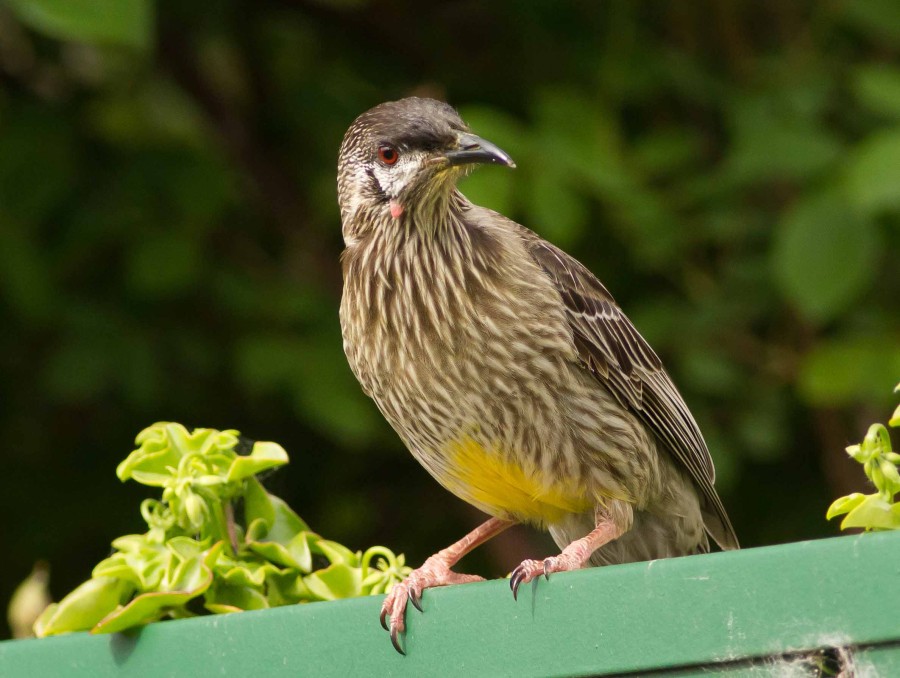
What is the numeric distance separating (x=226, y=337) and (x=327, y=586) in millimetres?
2701

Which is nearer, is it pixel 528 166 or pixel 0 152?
pixel 528 166

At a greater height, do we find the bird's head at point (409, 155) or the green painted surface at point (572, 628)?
the bird's head at point (409, 155)

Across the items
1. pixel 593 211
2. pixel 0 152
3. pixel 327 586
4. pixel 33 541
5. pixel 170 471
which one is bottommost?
pixel 33 541

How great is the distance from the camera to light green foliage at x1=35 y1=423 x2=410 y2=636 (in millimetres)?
2812

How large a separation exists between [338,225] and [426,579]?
291 cm

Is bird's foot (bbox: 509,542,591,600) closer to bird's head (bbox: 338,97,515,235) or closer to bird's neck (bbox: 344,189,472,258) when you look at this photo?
bird's neck (bbox: 344,189,472,258)

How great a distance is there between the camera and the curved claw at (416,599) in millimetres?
2420

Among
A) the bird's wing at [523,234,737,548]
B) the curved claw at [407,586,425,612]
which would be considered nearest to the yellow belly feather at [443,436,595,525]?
the bird's wing at [523,234,737,548]

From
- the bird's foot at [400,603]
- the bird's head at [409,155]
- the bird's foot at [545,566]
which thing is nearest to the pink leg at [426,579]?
the bird's foot at [400,603]

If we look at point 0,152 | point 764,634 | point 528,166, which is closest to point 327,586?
point 764,634

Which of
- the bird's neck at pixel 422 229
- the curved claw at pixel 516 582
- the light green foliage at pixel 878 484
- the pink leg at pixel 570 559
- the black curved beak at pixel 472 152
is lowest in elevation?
the pink leg at pixel 570 559

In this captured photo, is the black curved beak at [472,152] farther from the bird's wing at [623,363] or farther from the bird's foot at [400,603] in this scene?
the bird's foot at [400,603]

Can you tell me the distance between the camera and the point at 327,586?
9.68 feet

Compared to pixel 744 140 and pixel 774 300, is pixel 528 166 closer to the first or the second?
pixel 744 140
